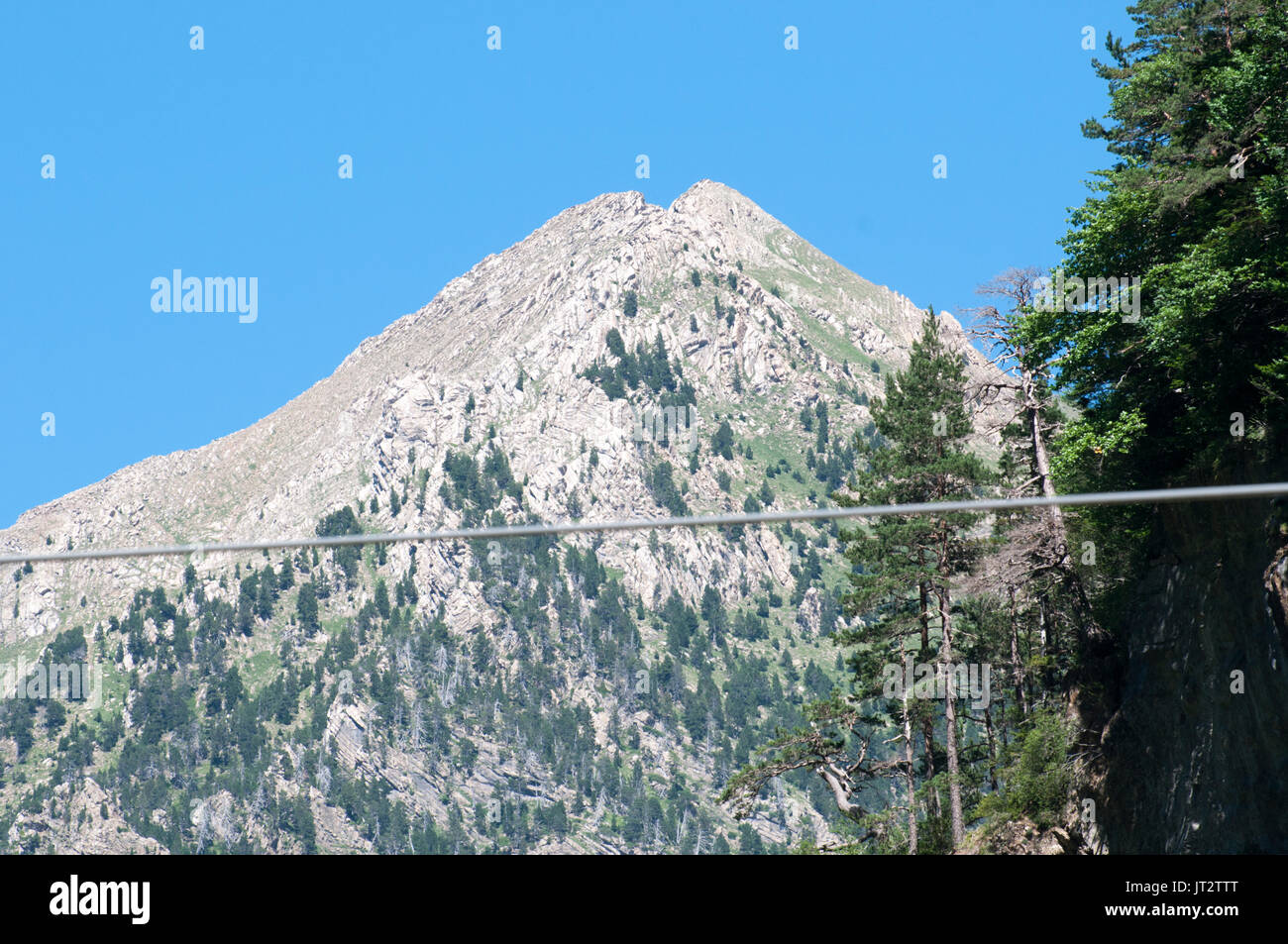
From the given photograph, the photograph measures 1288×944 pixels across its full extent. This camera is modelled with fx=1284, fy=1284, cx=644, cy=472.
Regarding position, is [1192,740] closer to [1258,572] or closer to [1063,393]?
[1258,572]

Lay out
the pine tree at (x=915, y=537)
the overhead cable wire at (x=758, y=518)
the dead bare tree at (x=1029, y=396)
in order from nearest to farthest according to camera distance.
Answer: the overhead cable wire at (x=758, y=518) < the dead bare tree at (x=1029, y=396) < the pine tree at (x=915, y=537)

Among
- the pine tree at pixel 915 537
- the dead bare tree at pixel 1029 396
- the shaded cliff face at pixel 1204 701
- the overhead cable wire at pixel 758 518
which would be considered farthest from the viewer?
the pine tree at pixel 915 537

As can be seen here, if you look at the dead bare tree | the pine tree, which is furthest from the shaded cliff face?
the pine tree

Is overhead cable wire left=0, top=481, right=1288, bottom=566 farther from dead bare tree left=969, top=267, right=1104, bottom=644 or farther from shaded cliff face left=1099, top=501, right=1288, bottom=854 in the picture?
dead bare tree left=969, top=267, right=1104, bottom=644

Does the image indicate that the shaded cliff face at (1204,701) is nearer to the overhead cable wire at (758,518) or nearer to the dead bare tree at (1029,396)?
the dead bare tree at (1029,396)

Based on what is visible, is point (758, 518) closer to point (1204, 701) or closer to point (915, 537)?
Result: point (1204, 701)

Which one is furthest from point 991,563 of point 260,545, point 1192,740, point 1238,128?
point 260,545

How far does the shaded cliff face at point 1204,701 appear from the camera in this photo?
21.6 metres

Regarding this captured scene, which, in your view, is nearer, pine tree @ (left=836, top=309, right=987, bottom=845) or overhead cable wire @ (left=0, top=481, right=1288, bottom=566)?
overhead cable wire @ (left=0, top=481, right=1288, bottom=566)

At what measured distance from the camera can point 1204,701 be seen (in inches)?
963

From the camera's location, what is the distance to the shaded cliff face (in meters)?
21.6

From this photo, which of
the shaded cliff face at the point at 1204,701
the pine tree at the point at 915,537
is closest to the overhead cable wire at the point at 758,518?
the shaded cliff face at the point at 1204,701

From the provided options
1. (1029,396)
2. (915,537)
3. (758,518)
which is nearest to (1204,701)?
(1029,396)
